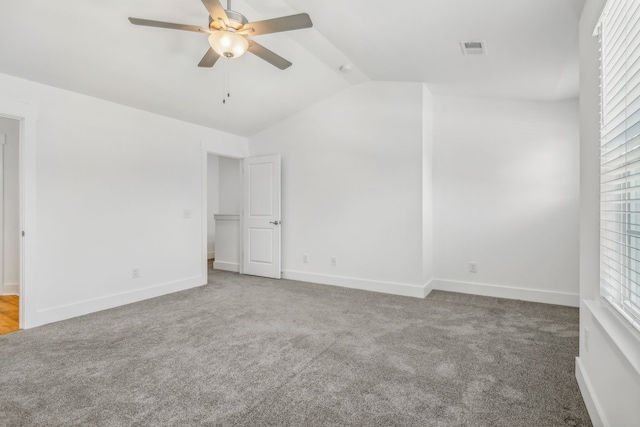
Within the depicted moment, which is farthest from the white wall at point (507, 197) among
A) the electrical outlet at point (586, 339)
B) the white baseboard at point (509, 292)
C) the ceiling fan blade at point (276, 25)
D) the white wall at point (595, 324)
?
the ceiling fan blade at point (276, 25)

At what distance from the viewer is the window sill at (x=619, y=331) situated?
50.5 inches

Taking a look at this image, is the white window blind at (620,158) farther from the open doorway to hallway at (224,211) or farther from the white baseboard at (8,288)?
the white baseboard at (8,288)

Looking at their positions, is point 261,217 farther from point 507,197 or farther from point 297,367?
point 507,197

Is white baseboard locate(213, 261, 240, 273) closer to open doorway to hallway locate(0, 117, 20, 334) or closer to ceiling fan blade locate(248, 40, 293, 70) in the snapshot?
open doorway to hallway locate(0, 117, 20, 334)

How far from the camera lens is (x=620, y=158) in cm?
153

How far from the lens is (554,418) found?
1827 millimetres

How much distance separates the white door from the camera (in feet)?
A: 17.6

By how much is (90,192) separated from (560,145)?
5.40 metres

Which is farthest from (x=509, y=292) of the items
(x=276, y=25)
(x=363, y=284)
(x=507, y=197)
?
(x=276, y=25)

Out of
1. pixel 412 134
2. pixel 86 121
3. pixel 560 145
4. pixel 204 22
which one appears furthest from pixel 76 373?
pixel 560 145

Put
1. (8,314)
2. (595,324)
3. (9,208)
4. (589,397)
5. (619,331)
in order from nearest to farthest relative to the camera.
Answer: (619,331), (595,324), (589,397), (8,314), (9,208)

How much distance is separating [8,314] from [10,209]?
153 centimetres

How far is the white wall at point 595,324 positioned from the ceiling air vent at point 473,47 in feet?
2.71

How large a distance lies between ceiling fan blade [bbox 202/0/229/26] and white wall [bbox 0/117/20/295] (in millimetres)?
3945
